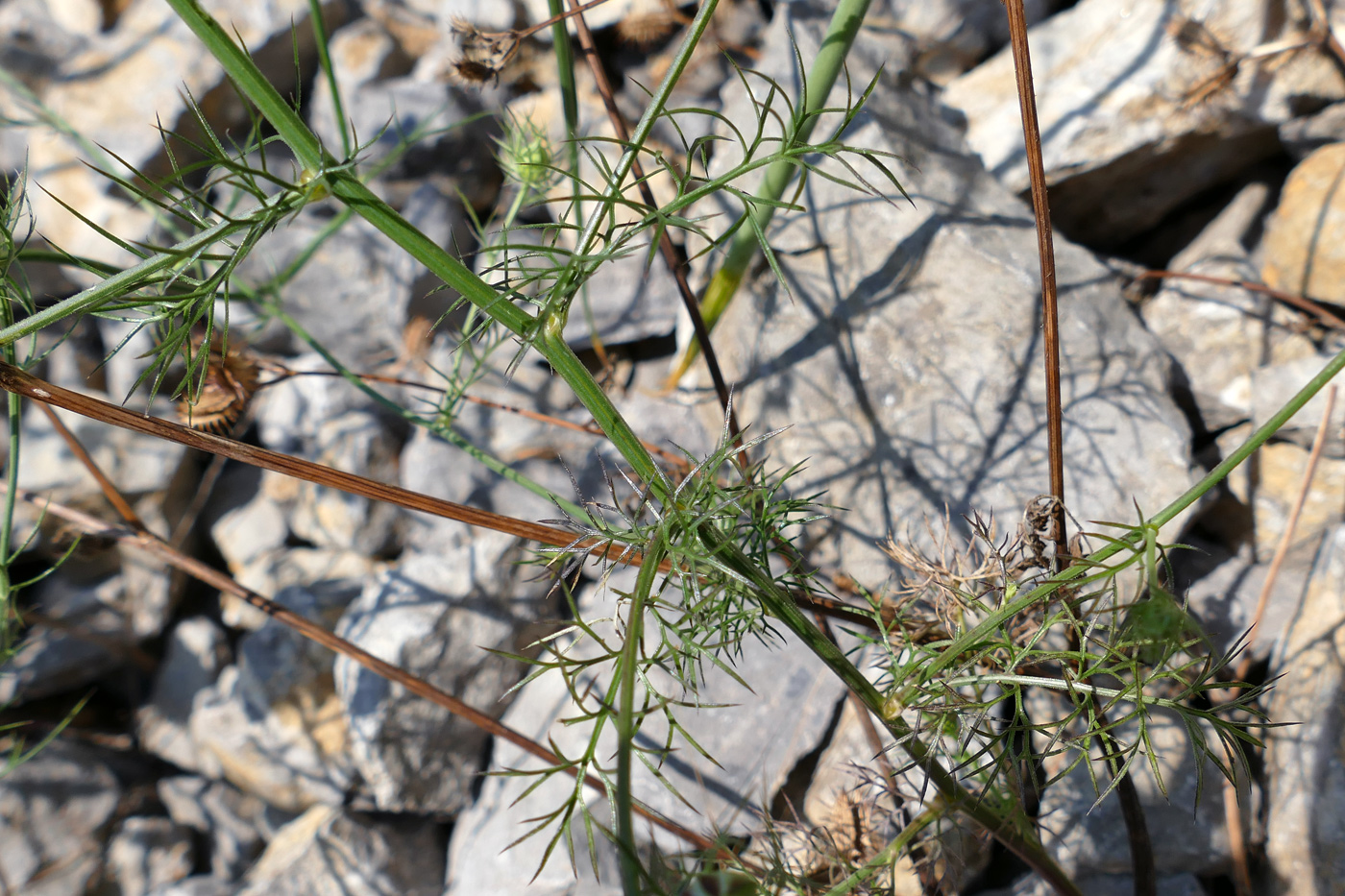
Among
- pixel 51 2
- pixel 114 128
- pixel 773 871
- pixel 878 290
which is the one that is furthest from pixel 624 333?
pixel 51 2

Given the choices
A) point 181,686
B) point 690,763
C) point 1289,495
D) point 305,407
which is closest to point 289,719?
point 181,686

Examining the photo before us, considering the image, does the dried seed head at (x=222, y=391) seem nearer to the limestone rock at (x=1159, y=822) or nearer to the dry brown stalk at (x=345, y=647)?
the dry brown stalk at (x=345, y=647)

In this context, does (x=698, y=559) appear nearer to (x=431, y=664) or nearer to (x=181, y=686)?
(x=431, y=664)

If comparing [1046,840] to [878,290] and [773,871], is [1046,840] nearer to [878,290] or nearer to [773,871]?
[773,871]

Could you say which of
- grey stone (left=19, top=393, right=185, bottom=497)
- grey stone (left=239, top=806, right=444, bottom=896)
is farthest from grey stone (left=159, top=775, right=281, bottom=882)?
grey stone (left=19, top=393, right=185, bottom=497)

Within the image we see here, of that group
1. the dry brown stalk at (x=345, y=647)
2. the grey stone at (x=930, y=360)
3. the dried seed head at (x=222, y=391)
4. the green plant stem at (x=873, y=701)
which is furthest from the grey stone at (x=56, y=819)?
the green plant stem at (x=873, y=701)

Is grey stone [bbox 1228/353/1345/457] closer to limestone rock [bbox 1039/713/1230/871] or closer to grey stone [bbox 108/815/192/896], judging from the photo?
limestone rock [bbox 1039/713/1230/871]
